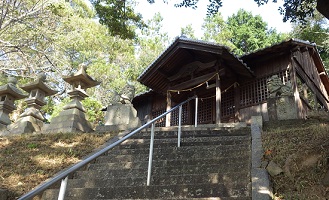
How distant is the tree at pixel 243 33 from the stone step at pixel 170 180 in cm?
1951

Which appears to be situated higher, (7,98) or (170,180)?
(7,98)

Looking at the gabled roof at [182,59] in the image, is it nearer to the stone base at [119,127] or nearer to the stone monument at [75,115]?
the stone monument at [75,115]

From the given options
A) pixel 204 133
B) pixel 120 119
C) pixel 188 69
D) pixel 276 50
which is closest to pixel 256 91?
pixel 276 50

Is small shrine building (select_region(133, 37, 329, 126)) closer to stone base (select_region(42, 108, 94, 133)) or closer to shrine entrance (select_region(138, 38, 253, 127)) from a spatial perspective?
shrine entrance (select_region(138, 38, 253, 127))

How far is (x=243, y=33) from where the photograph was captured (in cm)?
2483

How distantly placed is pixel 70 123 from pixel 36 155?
2706 mm

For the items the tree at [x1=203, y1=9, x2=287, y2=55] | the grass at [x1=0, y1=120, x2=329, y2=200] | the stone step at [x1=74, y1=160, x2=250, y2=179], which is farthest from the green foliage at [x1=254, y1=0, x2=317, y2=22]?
the tree at [x1=203, y1=9, x2=287, y2=55]

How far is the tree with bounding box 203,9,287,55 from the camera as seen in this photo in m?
23.6

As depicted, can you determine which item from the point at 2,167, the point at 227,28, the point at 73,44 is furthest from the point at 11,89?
the point at 227,28

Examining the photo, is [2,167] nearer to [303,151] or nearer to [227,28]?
[303,151]

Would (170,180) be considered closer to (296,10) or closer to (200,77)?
(296,10)

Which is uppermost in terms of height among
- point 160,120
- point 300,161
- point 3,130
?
point 160,120

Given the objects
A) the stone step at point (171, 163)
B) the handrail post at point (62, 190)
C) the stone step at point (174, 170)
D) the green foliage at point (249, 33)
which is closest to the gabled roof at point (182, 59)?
the stone step at point (171, 163)

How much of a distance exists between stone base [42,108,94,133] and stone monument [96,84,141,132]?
2.56 ft
